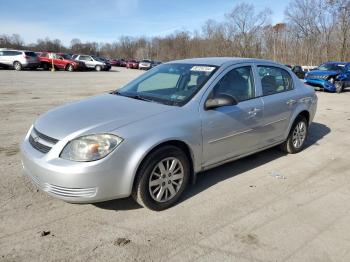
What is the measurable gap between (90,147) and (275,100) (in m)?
3.09

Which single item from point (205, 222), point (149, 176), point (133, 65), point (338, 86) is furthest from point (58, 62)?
point (205, 222)

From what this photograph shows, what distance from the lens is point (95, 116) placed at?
12.0ft

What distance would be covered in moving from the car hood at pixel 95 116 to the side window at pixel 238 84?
0.87 meters

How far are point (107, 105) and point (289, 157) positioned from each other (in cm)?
339

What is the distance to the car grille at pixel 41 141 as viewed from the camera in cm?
336

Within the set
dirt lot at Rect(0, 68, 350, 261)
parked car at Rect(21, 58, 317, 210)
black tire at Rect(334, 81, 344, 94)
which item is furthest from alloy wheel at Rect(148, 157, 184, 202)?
black tire at Rect(334, 81, 344, 94)

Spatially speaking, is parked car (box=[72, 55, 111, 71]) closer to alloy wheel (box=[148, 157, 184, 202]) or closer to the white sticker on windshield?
the white sticker on windshield

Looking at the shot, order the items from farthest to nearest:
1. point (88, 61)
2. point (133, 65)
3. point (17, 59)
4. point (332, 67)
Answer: point (133, 65) < point (88, 61) < point (17, 59) < point (332, 67)

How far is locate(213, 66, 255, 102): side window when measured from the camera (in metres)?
4.34

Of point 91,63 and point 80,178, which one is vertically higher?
point 91,63

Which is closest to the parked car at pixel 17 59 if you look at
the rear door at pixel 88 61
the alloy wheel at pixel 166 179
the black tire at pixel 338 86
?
the rear door at pixel 88 61

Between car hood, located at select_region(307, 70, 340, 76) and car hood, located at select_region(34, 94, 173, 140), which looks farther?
car hood, located at select_region(307, 70, 340, 76)

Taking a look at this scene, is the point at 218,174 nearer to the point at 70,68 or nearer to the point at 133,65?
the point at 70,68

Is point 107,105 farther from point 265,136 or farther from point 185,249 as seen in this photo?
point 265,136
